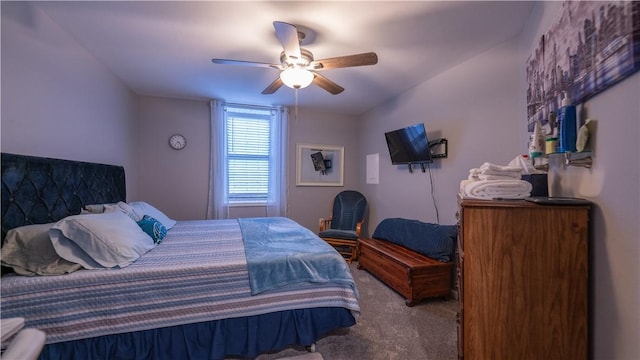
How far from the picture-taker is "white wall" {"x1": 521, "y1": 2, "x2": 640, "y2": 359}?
35.7 inches

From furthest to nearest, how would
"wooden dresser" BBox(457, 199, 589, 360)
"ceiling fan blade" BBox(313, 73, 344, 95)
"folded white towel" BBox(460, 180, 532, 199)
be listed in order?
"ceiling fan blade" BBox(313, 73, 344, 95)
"folded white towel" BBox(460, 180, 532, 199)
"wooden dresser" BBox(457, 199, 589, 360)

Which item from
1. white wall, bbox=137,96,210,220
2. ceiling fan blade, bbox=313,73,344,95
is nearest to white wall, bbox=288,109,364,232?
white wall, bbox=137,96,210,220

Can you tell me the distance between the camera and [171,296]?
4.94 ft

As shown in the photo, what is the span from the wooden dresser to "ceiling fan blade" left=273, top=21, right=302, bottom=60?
155 centimetres

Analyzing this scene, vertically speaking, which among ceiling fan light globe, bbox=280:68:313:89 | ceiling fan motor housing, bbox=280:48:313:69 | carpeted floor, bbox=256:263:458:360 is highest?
ceiling fan motor housing, bbox=280:48:313:69

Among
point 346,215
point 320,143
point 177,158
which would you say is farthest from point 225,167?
point 346,215

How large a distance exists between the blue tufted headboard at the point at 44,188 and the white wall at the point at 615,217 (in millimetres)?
3081

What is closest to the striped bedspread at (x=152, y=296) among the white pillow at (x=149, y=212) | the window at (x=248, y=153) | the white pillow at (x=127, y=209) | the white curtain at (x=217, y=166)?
the white pillow at (x=127, y=209)

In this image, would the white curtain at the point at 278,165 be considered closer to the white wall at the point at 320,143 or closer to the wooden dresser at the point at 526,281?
the white wall at the point at 320,143

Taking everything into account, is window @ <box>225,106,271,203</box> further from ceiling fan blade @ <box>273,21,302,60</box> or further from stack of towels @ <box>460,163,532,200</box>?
stack of towels @ <box>460,163,532,200</box>

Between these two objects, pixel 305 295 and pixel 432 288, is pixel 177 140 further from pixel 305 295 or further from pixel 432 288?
pixel 432 288

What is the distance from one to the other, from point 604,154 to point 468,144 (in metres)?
1.55

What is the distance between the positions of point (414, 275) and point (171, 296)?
2.05 meters

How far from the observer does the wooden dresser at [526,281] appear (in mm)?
1124
